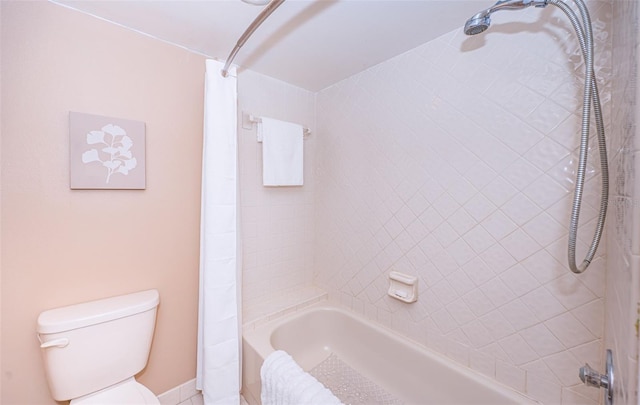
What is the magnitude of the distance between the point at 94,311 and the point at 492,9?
2.09 metres

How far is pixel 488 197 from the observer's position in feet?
3.95

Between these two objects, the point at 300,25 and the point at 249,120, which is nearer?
the point at 300,25

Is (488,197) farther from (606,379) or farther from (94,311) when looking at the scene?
(94,311)

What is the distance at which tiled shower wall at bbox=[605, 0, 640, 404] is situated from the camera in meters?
0.45

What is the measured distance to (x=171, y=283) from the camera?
145 centimetres

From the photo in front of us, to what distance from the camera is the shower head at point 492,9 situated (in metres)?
0.94

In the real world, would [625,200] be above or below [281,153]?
below

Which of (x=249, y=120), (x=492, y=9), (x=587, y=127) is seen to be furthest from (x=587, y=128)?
(x=249, y=120)

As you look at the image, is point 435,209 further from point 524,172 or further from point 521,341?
point 521,341

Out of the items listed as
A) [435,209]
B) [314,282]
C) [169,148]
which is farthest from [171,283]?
[435,209]

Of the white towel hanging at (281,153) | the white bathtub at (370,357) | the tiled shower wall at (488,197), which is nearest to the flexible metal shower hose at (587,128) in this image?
the tiled shower wall at (488,197)

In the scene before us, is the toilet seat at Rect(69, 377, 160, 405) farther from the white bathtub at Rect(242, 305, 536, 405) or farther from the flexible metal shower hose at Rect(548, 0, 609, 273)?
the flexible metal shower hose at Rect(548, 0, 609, 273)

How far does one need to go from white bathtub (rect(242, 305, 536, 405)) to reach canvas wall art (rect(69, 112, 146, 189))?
111 centimetres

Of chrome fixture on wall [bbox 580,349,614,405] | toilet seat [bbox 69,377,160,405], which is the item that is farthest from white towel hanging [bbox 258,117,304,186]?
chrome fixture on wall [bbox 580,349,614,405]
